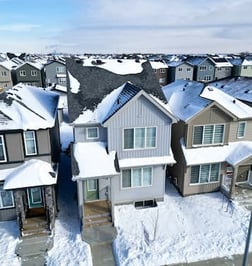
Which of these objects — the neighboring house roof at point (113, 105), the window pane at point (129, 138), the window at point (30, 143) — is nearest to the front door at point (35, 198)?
the window at point (30, 143)

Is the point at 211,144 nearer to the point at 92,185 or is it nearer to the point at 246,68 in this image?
the point at 92,185

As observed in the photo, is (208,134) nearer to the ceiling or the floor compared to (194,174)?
nearer to the ceiling

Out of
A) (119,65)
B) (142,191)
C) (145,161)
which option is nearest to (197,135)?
(145,161)

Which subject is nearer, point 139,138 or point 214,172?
point 139,138

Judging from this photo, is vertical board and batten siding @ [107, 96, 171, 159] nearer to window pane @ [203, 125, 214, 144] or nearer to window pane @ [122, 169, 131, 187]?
window pane @ [122, 169, 131, 187]

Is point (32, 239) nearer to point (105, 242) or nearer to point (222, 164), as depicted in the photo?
point (105, 242)

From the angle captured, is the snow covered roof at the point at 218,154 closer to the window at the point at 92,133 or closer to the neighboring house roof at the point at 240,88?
the window at the point at 92,133

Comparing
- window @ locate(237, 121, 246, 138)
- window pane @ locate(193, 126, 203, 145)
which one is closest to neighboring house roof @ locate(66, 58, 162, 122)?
window pane @ locate(193, 126, 203, 145)

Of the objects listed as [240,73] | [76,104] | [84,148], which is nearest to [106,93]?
[76,104]
